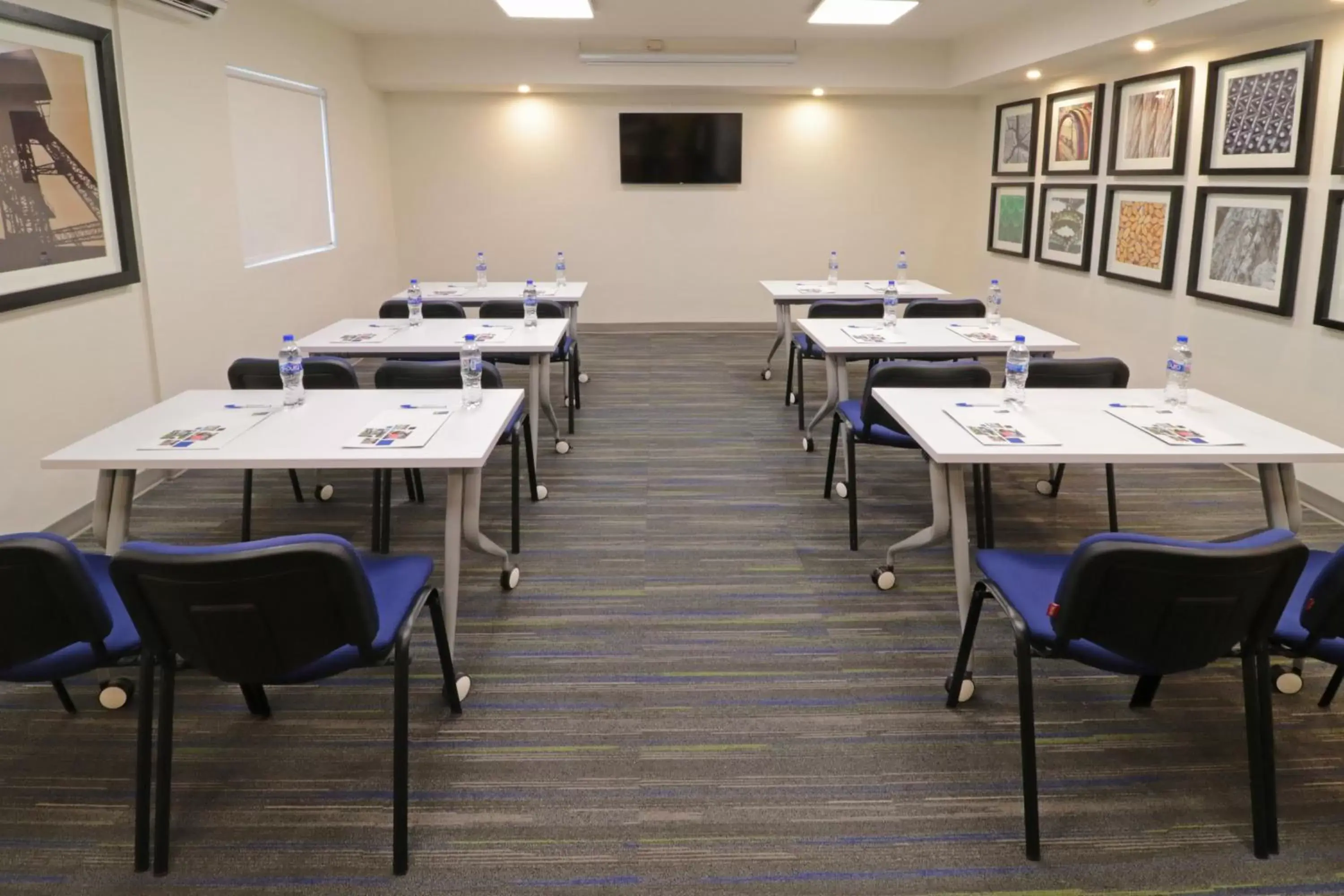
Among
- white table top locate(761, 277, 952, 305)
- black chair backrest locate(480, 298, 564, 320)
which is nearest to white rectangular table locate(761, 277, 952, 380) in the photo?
white table top locate(761, 277, 952, 305)

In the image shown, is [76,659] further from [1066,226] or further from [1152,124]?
[1066,226]

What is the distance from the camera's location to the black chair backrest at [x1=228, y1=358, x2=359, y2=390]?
3729 mm

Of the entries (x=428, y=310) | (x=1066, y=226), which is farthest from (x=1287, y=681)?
(x=1066, y=226)

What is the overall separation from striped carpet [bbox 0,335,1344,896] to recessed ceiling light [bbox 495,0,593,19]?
13.3 ft

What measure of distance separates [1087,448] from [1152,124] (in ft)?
13.9

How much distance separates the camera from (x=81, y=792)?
2.33 meters

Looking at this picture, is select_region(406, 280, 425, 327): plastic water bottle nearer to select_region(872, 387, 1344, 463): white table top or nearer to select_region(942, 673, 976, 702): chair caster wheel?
select_region(872, 387, 1344, 463): white table top

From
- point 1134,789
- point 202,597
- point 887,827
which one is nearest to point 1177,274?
→ point 1134,789

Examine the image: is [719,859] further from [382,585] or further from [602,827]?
[382,585]

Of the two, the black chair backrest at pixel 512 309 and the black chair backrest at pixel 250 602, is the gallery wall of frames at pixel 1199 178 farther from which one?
the black chair backrest at pixel 250 602

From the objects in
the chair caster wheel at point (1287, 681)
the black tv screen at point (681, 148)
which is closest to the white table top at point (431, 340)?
the chair caster wheel at point (1287, 681)

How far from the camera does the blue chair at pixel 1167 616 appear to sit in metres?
1.86

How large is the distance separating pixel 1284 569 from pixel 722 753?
144cm

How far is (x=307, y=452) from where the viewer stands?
2.67 metres
